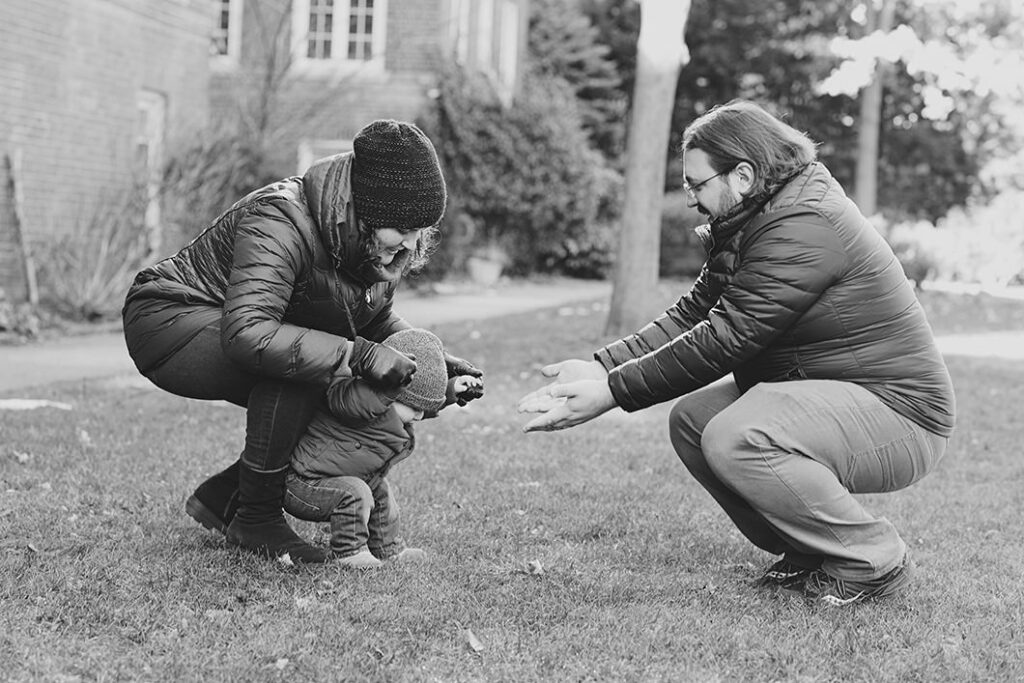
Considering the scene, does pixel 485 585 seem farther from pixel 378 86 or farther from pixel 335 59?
pixel 335 59

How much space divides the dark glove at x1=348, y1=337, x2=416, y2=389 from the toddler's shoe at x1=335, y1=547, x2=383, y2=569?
69cm

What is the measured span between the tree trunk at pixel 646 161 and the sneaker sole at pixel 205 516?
782cm

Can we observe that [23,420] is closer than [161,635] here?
No

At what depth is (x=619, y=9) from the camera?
33.1 meters

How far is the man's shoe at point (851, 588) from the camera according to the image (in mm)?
4090

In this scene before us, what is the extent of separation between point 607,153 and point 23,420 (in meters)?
25.2

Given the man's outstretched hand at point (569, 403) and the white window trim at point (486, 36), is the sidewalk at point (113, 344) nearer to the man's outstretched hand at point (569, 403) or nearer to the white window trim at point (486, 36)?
the white window trim at point (486, 36)

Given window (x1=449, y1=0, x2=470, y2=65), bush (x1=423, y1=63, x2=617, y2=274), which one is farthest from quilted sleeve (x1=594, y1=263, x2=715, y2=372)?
window (x1=449, y1=0, x2=470, y2=65)

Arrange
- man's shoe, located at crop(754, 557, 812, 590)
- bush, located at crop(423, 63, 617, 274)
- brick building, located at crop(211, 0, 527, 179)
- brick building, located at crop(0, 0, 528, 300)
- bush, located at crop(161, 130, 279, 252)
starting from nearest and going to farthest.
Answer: man's shoe, located at crop(754, 557, 812, 590) < brick building, located at crop(0, 0, 528, 300) < bush, located at crop(161, 130, 279, 252) < brick building, located at crop(211, 0, 527, 179) < bush, located at crop(423, 63, 617, 274)

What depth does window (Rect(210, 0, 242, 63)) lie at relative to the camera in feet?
66.8

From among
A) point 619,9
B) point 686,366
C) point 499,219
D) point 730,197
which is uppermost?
point 619,9

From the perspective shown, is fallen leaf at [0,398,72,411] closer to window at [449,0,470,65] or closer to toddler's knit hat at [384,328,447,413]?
toddler's knit hat at [384,328,447,413]

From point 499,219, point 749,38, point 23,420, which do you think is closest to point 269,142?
point 499,219

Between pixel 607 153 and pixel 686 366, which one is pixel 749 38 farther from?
pixel 686 366
